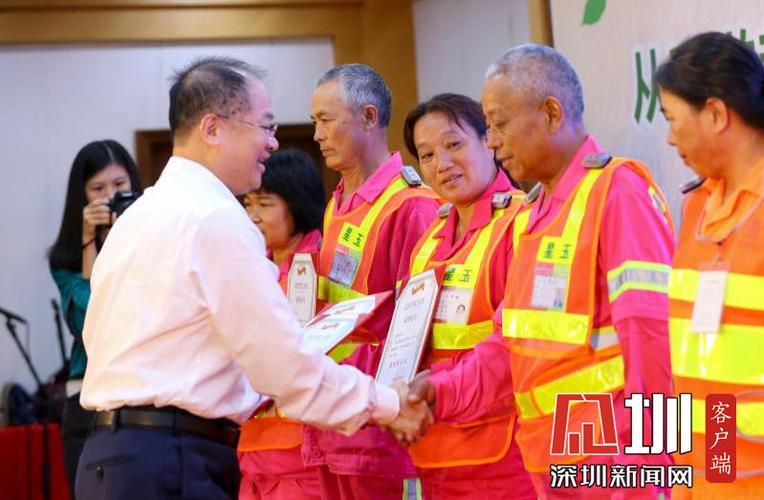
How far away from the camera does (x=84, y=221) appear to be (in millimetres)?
4148

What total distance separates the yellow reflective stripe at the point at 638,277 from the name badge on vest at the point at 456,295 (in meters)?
0.60

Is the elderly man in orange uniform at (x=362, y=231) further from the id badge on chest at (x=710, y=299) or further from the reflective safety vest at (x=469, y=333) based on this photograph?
the id badge on chest at (x=710, y=299)

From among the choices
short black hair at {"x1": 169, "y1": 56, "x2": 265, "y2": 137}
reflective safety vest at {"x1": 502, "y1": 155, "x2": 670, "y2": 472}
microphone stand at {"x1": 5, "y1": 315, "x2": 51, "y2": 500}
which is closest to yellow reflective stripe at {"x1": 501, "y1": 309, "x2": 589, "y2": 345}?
reflective safety vest at {"x1": 502, "y1": 155, "x2": 670, "y2": 472}

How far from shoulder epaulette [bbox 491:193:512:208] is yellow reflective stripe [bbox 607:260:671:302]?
0.69 meters

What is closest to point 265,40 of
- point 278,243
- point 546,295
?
point 278,243

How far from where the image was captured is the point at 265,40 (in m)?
7.07

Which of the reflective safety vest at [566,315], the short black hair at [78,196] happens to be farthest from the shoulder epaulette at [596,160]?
the short black hair at [78,196]

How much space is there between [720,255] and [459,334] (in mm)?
970

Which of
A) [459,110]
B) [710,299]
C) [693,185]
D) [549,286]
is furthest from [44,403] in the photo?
[710,299]

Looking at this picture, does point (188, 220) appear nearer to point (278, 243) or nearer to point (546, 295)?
point (546, 295)

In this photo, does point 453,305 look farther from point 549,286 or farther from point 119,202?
point 119,202

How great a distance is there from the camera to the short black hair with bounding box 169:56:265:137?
9.22ft

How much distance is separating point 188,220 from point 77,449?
1.62 m

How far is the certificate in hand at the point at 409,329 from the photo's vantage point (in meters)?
2.95
